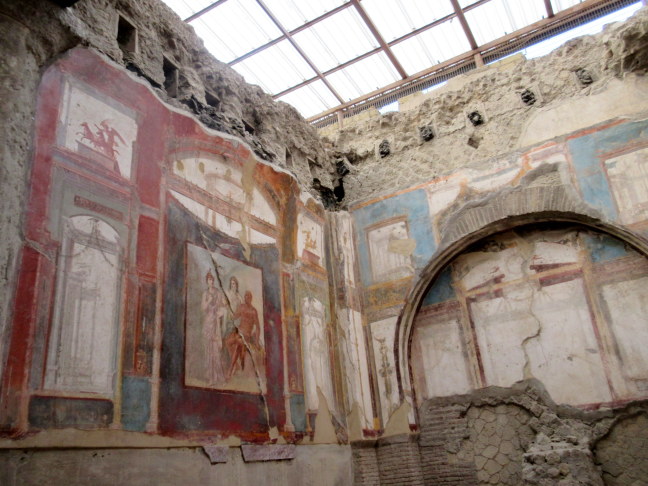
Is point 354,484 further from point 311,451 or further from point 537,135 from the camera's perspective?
point 537,135

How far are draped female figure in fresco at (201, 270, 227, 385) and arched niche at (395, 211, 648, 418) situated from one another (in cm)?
245

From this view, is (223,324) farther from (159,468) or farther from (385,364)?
(385,364)

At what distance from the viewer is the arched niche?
18.0 feet

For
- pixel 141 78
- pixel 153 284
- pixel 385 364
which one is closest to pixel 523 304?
pixel 385 364

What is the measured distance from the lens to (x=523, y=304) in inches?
240

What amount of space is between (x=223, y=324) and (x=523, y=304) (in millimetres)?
3290

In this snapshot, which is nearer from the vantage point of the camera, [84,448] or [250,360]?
[84,448]

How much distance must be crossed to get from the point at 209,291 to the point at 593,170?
160 inches

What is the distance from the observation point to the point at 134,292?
12.8 ft

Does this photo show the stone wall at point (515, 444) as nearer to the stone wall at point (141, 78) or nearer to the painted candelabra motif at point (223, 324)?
the painted candelabra motif at point (223, 324)

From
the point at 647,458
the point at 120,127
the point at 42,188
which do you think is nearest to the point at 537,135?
the point at 647,458

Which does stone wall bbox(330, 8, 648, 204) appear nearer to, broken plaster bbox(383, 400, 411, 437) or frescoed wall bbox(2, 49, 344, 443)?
frescoed wall bbox(2, 49, 344, 443)

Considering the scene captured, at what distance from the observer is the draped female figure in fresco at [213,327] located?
444 cm

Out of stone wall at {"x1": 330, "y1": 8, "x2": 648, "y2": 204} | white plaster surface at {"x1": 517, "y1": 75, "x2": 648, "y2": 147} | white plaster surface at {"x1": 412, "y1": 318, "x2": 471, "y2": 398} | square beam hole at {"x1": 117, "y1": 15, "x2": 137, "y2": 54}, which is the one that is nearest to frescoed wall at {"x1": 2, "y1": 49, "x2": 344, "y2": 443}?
square beam hole at {"x1": 117, "y1": 15, "x2": 137, "y2": 54}
